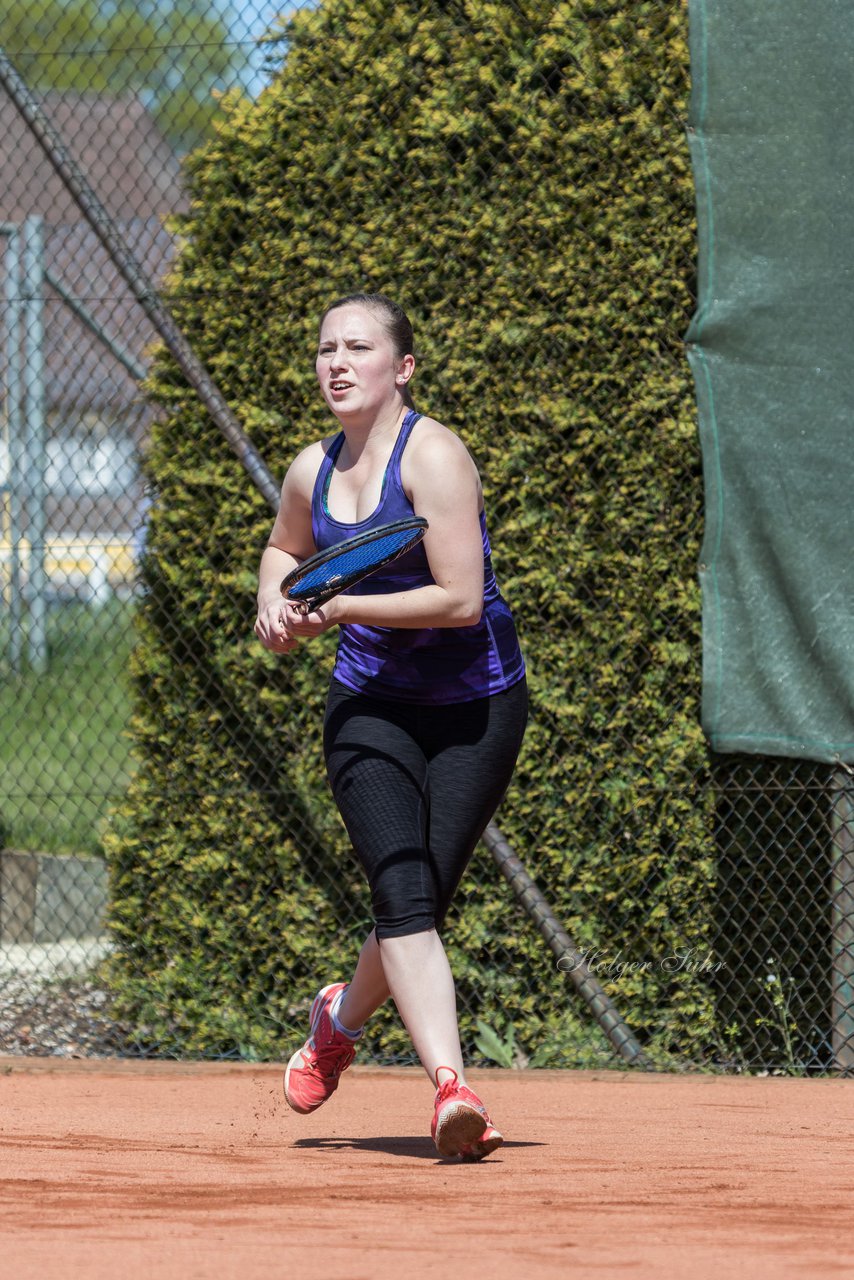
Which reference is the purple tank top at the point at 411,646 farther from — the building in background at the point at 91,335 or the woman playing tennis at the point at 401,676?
the building in background at the point at 91,335

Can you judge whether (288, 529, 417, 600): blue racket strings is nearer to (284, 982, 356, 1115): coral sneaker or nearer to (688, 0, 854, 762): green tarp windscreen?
(284, 982, 356, 1115): coral sneaker

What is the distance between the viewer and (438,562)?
3354 millimetres

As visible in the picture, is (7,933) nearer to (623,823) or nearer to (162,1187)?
(623,823)

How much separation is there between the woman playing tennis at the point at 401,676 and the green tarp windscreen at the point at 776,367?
1.56 m

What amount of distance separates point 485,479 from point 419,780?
6.10 ft

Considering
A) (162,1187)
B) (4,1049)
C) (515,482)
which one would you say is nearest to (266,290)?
(515,482)

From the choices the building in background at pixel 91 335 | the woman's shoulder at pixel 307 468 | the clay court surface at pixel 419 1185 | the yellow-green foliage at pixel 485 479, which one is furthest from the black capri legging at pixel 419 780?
the building in background at pixel 91 335

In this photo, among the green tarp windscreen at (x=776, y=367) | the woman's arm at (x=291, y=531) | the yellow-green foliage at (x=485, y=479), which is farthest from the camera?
the yellow-green foliage at (x=485, y=479)

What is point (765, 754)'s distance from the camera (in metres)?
4.95

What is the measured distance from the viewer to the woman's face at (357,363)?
138 inches

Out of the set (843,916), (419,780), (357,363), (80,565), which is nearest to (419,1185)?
(419,780)

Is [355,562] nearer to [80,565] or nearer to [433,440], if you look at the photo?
[433,440]

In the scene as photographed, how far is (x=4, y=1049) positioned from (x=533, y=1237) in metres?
3.36

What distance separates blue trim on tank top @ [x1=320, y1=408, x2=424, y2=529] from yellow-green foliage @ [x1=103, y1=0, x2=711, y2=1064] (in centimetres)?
153
